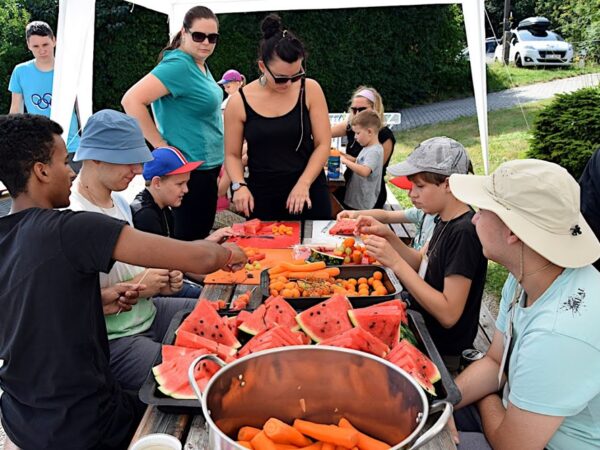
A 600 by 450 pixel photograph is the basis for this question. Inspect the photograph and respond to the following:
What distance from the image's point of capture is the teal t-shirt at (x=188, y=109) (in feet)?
12.9

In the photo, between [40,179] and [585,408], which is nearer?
[585,408]

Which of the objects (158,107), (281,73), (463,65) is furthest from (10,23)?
(463,65)

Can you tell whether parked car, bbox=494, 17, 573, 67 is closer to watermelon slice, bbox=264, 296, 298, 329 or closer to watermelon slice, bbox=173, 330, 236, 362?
watermelon slice, bbox=264, 296, 298, 329

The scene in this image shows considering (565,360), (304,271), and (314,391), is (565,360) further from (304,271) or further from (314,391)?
(304,271)

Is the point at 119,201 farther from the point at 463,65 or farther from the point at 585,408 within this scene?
the point at 463,65

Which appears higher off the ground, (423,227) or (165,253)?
(165,253)

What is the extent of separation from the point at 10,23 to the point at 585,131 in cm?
1166

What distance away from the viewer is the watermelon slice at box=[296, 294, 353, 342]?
206cm

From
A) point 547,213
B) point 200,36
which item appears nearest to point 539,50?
point 200,36

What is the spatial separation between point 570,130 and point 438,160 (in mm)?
4455

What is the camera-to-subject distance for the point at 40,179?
76.2 inches

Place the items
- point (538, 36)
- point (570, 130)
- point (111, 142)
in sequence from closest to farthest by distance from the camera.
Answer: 1. point (111, 142)
2. point (570, 130)
3. point (538, 36)

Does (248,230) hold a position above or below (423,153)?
below

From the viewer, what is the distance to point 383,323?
2037 millimetres
